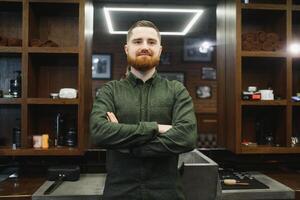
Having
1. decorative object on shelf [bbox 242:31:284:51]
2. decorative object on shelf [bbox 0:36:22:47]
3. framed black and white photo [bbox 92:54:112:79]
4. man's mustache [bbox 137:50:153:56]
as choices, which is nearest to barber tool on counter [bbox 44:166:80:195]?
decorative object on shelf [bbox 0:36:22:47]

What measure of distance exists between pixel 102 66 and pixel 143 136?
16.2 feet

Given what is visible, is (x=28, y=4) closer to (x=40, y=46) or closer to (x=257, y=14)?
(x=40, y=46)

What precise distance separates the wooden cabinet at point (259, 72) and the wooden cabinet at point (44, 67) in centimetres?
120

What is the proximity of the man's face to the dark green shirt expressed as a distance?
10 cm

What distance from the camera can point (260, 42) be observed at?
2.71 m

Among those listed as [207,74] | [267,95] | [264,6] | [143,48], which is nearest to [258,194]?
[267,95]

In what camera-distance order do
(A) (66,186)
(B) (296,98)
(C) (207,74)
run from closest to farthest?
(A) (66,186) < (B) (296,98) < (C) (207,74)

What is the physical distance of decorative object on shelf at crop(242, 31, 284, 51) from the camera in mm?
2686

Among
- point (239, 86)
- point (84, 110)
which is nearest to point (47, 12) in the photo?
point (84, 110)

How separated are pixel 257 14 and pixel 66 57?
1697mm

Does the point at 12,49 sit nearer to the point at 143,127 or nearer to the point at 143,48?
the point at 143,48

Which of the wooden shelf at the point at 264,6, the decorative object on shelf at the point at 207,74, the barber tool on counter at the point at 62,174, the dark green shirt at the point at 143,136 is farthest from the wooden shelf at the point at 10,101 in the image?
the decorative object on shelf at the point at 207,74

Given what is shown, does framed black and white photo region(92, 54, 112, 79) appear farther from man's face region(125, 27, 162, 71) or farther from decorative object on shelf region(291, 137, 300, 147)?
man's face region(125, 27, 162, 71)

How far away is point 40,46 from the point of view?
2.53 meters
